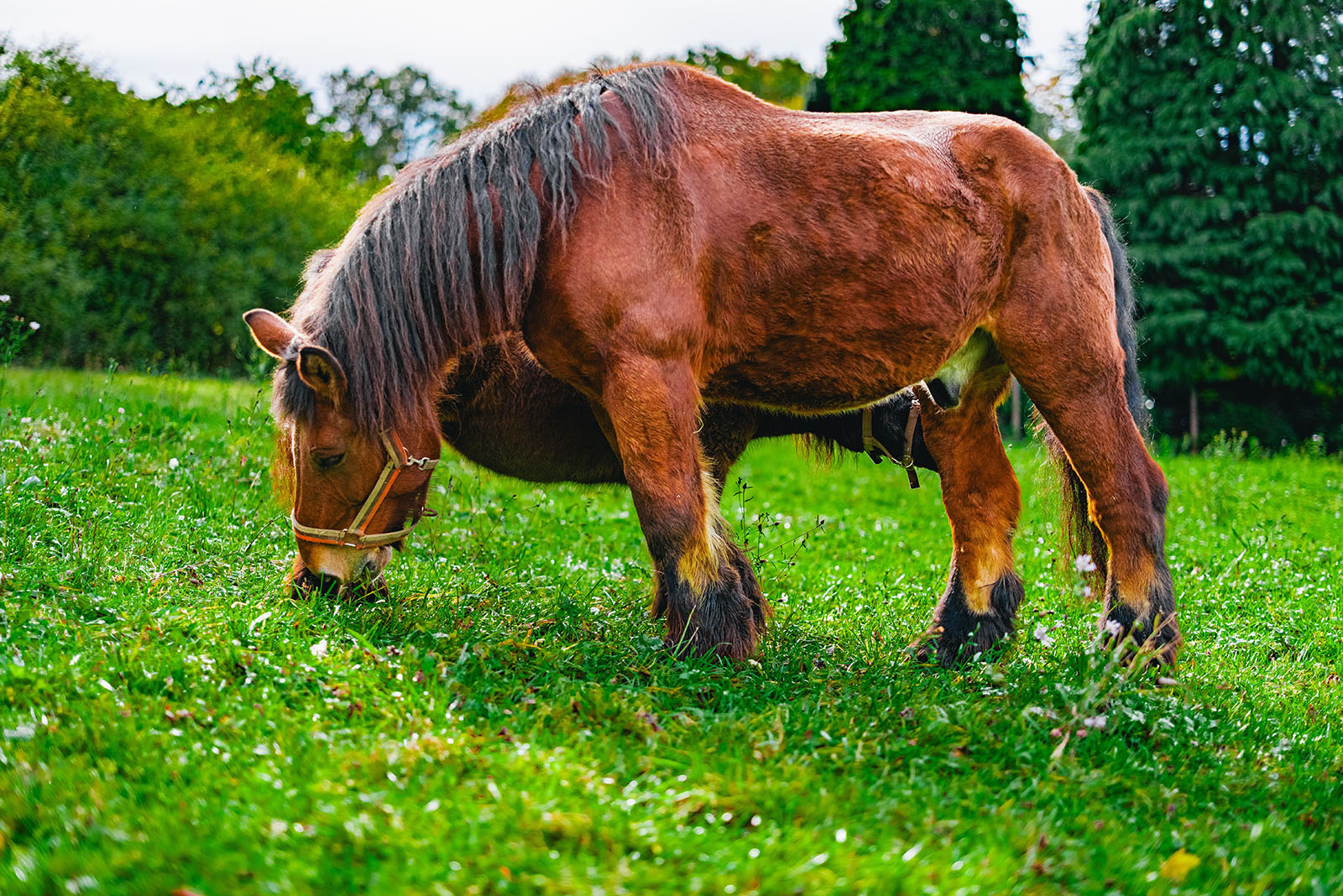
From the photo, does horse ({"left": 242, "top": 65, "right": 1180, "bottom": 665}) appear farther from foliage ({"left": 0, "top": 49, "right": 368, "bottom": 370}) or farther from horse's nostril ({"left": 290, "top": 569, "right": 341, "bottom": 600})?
foliage ({"left": 0, "top": 49, "right": 368, "bottom": 370})

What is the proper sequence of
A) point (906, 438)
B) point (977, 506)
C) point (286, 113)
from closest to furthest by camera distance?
1. point (977, 506)
2. point (906, 438)
3. point (286, 113)

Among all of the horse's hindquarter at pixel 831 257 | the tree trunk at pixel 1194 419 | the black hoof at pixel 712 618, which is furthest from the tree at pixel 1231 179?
the black hoof at pixel 712 618

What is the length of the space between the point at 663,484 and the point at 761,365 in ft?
2.52

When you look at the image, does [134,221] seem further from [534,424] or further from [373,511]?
[373,511]

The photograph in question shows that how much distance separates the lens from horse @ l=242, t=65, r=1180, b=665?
12.5 feet

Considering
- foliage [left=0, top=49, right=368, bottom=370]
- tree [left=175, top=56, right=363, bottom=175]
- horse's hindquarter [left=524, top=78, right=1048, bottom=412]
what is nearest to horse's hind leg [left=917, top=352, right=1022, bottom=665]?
horse's hindquarter [left=524, top=78, right=1048, bottom=412]

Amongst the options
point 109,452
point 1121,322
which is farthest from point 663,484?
point 109,452

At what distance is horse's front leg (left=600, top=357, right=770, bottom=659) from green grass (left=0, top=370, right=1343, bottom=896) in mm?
174

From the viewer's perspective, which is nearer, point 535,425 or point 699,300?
point 699,300

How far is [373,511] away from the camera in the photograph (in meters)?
4.14

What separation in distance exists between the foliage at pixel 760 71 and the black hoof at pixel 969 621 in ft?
104

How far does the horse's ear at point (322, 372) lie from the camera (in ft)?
12.3

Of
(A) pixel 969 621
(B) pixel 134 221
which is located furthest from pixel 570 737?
(B) pixel 134 221

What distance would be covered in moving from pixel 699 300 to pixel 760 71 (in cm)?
3553
